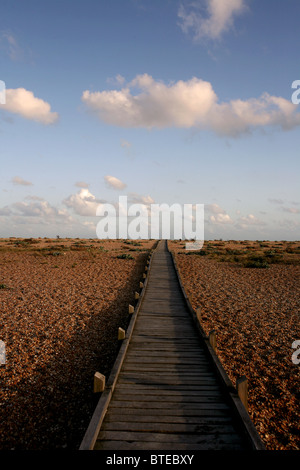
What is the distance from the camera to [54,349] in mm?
8828

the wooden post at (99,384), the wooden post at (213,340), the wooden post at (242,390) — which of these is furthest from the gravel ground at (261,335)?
the wooden post at (99,384)

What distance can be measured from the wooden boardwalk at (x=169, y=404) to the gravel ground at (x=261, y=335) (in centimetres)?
119

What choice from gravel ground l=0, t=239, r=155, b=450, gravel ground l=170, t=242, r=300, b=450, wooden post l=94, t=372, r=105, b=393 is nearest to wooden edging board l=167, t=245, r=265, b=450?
gravel ground l=170, t=242, r=300, b=450

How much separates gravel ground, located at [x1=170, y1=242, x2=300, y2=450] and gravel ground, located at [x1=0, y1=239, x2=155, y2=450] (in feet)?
13.0

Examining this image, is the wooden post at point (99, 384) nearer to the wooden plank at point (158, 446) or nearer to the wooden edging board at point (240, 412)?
the wooden plank at point (158, 446)

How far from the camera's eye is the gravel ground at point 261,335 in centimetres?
595

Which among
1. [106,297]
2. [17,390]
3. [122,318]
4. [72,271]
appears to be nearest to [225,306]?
[122,318]

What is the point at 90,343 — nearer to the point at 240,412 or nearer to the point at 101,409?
the point at 101,409

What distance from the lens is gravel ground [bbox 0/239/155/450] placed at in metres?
5.60

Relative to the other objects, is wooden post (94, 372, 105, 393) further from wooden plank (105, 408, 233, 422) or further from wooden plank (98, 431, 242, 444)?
wooden plank (98, 431, 242, 444)

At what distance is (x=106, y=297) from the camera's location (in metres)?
14.7

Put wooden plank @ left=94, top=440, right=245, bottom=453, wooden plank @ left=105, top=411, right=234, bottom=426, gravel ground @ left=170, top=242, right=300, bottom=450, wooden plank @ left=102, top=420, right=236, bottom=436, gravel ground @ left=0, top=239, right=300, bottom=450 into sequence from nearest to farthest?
wooden plank @ left=94, top=440, right=245, bottom=453, wooden plank @ left=102, top=420, right=236, bottom=436, wooden plank @ left=105, top=411, right=234, bottom=426, gravel ground @ left=0, top=239, right=300, bottom=450, gravel ground @ left=170, top=242, right=300, bottom=450
